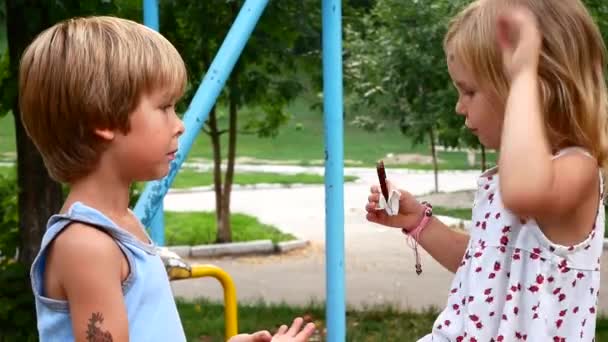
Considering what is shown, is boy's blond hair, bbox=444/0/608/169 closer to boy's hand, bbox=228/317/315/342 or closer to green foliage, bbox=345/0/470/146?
boy's hand, bbox=228/317/315/342

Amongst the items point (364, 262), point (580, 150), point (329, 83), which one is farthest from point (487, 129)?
point (364, 262)

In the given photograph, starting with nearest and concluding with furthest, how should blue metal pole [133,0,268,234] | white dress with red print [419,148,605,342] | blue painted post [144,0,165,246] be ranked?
white dress with red print [419,148,605,342] < blue metal pole [133,0,268,234] < blue painted post [144,0,165,246]

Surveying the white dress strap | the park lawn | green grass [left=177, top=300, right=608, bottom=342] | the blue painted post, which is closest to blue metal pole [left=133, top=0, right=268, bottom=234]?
the blue painted post

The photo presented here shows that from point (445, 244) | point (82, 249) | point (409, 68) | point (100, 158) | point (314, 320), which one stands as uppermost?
point (409, 68)

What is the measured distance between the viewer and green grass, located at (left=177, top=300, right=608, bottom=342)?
5.41 meters

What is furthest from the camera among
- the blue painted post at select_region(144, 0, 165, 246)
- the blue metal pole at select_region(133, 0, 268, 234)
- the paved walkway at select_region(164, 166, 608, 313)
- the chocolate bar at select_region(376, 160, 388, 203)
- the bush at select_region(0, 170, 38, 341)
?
the paved walkway at select_region(164, 166, 608, 313)

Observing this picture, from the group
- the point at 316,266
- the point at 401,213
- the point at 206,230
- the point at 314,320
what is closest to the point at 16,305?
the point at 314,320

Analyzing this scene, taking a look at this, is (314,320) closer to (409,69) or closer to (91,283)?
(409,69)

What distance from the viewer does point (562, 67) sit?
1870mm

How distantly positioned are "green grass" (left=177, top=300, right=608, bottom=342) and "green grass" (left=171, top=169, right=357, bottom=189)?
7.94 meters

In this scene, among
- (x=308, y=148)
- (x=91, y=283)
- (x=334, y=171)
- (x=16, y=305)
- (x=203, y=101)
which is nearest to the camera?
(x=91, y=283)

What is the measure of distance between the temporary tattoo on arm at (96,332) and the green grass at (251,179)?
1241cm

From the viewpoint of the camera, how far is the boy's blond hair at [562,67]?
1.87 meters

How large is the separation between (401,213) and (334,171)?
1.19m
